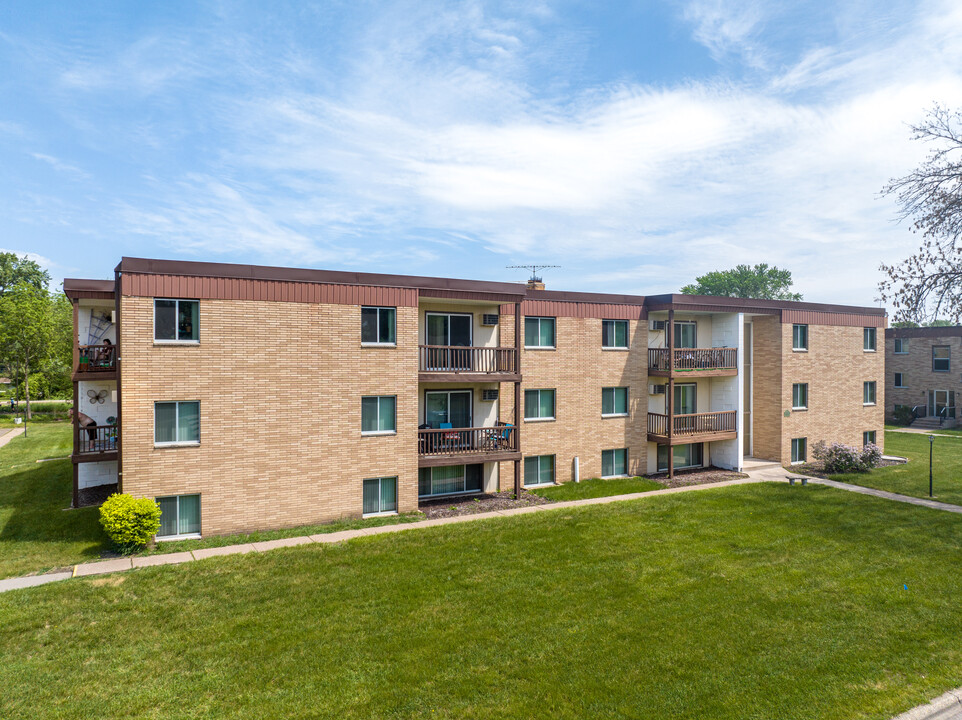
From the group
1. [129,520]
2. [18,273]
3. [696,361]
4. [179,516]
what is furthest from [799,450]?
[18,273]

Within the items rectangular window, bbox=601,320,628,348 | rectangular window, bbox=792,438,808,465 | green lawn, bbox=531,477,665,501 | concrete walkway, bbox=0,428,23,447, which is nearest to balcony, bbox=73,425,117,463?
green lawn, bbox=531,477,665,501

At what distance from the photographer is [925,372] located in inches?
1619

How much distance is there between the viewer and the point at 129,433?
14.1m

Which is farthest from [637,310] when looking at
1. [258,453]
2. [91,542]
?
[91,542]

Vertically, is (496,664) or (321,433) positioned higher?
(321,433)

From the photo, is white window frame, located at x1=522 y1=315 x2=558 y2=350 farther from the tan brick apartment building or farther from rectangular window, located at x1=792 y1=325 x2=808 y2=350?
rectangular window, located at x1=792 y1=325 x2=808 y2=350

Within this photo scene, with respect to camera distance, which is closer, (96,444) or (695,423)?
(96,444)

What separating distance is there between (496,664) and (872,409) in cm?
2776

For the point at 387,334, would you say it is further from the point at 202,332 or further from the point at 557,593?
the point at 557,593

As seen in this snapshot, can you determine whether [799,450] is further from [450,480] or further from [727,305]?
[450,480]

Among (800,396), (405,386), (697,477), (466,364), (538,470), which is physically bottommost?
(697,477)

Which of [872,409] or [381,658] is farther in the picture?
[872,409]

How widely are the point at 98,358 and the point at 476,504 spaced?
43.5 feet

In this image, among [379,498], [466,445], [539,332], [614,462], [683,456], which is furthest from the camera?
[683,456]
